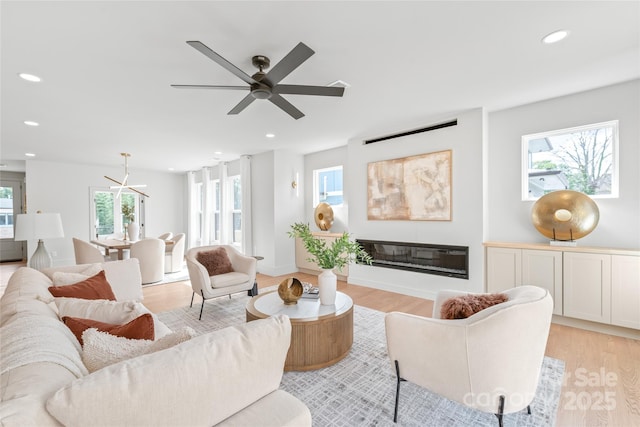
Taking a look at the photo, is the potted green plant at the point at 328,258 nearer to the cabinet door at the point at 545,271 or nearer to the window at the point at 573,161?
the cabinet door at the point at 545,271

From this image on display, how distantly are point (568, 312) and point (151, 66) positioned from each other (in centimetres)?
476

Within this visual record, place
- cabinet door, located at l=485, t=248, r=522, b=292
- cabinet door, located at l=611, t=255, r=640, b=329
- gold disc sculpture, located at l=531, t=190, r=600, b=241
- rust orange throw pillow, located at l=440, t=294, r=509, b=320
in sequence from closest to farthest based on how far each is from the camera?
rust orange throw pillow, located at l=440, t=294, r=509, b=320, cabinet door, located at l=611, t=255, r=640, b=329, gold disc sculpture, located at l=531, t=190, r=600, b=241, cabinet door, located at l=485, t=248, r=522, b=292

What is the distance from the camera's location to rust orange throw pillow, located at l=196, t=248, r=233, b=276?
371 cm

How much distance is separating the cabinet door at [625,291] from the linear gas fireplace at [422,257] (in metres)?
1.33

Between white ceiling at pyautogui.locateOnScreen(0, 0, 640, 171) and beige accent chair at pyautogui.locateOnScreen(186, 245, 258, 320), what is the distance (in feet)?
6.27

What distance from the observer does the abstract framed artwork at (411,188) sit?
3869mm

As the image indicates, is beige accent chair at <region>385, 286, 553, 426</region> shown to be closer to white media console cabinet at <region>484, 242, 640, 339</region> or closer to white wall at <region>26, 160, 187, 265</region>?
white media console cabinet at <region>484, 242, 640, 339</region>

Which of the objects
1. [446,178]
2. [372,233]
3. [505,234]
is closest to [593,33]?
[446,178]

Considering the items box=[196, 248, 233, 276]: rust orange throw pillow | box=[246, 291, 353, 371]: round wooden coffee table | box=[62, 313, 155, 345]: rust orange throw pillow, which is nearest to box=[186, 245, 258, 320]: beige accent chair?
box=[196, 248, 233, 276]: rust orange throw pillow

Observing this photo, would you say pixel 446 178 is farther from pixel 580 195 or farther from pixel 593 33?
pixel 593 33

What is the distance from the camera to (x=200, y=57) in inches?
89.4

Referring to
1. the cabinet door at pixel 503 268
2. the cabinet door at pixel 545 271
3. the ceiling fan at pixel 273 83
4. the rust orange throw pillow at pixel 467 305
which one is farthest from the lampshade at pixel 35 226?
the cabinet door at pixel 545 271

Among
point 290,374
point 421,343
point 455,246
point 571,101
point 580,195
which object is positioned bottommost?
point 290,374

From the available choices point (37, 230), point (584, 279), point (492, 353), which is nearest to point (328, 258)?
point (492, 353)
